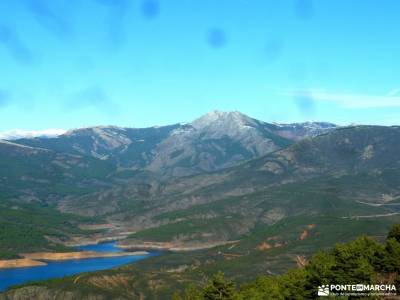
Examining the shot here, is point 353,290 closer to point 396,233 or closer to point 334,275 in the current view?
point 334,275

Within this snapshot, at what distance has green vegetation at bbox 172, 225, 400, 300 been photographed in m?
85.8

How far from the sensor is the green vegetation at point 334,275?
85.8 m

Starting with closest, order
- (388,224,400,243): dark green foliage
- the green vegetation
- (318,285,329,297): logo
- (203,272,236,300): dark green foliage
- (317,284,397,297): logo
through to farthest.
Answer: (317,284,397,297): logo, (318,285,329,297): logo, the green vegetation, (203,272,236,300): dark green foliage, (388,224,400,243): dark green foliage

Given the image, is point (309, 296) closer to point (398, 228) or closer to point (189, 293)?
point (189, 293)

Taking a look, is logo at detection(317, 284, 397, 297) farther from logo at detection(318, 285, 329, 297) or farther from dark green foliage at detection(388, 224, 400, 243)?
dark green foliage at detection(388, 224, 400, 243)

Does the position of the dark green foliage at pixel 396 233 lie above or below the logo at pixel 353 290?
above

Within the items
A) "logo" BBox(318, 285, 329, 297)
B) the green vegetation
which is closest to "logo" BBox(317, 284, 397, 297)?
"logo" BBox(318, 285, 329, 297)

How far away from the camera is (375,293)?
81250 mm

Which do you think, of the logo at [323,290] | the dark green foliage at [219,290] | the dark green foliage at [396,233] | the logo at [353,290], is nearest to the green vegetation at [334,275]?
the dark green foliage at [219,290]

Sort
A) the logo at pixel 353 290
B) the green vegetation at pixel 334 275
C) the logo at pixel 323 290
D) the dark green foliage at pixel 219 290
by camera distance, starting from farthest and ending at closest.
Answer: the dark green foliage at pixel 219 290, the green vegetation at pixel 334 275, the logo at pixel 323 290, the logo at pixel 353 290

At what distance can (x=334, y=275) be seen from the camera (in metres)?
86.1

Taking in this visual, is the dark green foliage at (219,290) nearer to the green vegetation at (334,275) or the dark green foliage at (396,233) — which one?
the green vegetation at (334,275)

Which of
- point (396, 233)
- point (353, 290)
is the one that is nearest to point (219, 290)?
point (353, 290)

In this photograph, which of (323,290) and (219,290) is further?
(219,290)
